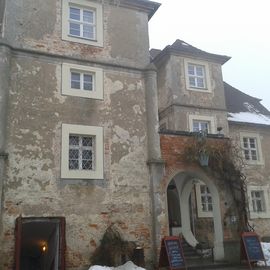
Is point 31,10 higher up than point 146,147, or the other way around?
point 31,10

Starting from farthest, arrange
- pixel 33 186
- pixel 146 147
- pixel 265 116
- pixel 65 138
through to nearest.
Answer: pixel 265 116 → pixel 146 147 → pixel 65 138 → pixel 33 186

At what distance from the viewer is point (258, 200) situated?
23.2 metres

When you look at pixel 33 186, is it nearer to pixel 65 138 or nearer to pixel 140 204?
pixel 65 138

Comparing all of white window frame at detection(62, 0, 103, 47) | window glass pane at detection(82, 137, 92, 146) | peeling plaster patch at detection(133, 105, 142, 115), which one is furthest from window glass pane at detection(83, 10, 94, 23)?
window glass pane at detection(82, 137, 92, 146)

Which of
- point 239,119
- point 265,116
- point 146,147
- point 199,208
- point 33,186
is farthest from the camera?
point 265,116

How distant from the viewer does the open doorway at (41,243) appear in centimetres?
1306

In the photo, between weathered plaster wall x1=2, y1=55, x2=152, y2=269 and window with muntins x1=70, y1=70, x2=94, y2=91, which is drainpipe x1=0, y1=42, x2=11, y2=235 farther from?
window with muntins x1=70, y1=70, x2=94, y2=91

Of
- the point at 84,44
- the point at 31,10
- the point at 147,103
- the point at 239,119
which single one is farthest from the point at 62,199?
the point at 239,119

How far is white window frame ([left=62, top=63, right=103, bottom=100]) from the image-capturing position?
15.1 meters

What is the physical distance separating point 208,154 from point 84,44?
690 centimetres

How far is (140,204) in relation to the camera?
15.1m

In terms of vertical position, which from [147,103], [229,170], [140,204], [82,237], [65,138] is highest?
[147,103]

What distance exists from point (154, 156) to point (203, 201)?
23.2 feet

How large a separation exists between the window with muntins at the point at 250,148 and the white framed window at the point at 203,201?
3.93m
